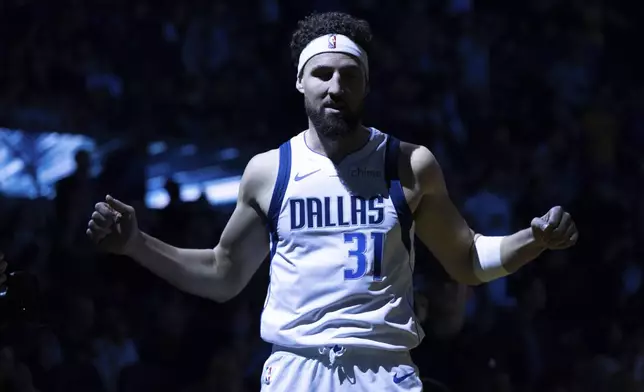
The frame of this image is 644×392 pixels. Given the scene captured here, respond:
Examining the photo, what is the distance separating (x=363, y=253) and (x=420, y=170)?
0.30 m

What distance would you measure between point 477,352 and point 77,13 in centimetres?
287

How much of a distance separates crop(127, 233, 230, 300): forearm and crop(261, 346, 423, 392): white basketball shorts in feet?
1.39

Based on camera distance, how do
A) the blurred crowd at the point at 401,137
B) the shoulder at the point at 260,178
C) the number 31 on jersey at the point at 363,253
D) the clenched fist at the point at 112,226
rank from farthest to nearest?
1. the blurred crowd at the point at 401,137
2. the shoulder at the point at 260,178
3. the clenched fist at the point at 112,226
4. the number 31 on jersey at the point at 363,253

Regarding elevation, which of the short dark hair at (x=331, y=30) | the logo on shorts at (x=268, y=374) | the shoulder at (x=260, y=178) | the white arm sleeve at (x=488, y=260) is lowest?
the logo on shorts at (x=268, y=374)

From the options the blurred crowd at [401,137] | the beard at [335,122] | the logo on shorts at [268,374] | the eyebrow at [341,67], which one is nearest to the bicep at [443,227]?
the beard at [335,122]

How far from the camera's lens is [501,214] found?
22.2 ft

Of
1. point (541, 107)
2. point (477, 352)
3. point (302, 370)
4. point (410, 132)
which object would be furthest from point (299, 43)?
point (541, 107)

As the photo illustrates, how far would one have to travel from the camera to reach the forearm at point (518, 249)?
2.98m

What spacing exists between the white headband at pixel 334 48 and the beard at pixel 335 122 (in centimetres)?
15

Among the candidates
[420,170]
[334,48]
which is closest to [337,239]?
[420,170]

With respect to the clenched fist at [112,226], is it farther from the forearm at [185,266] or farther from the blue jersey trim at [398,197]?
the blue jersey trim at [398,197]

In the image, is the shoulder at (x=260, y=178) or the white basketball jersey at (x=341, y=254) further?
the shoulder at (x=260, y=178)

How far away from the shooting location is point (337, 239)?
3004 mm

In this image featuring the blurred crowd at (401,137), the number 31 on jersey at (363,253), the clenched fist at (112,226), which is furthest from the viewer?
the blurred crowd at (401,137)
